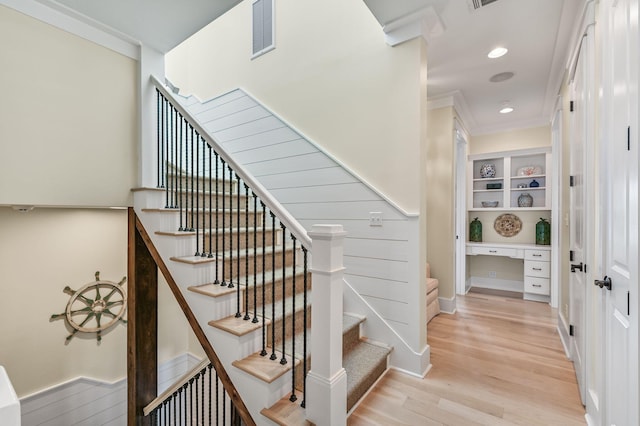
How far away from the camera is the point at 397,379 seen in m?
2.23

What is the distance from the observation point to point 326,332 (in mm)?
1507

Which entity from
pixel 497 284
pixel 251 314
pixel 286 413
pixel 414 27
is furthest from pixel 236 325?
pixel 497 284

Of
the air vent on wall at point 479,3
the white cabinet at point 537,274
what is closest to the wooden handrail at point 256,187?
the air vent on wall at point 479,3

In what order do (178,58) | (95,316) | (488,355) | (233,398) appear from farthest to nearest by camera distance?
1. (178,58)
2. (95,316)
3. (488,355)
4. (233,398)

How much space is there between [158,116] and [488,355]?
355 centimetres

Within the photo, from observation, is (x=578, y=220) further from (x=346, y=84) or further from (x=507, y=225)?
(x=507, y=225)

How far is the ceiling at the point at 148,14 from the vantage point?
191 centimetres

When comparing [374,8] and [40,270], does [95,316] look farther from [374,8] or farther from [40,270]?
[374,8]

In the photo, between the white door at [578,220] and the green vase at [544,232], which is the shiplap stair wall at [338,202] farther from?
the green vase at [544,232]

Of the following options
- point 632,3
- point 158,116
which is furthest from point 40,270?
point 632,3

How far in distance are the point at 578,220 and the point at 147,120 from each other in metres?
3.51

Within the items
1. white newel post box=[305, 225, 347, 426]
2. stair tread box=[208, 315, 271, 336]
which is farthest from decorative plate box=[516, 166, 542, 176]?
stair tread box=[208, 315, 271, 336]

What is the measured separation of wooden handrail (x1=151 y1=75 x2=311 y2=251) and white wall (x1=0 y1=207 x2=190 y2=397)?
2380 millimetres

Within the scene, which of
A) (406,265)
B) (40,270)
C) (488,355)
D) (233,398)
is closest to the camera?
(233,398)
